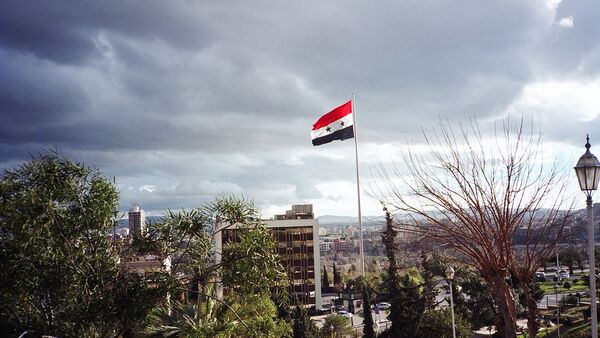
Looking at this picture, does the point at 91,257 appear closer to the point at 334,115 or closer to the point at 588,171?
the point at 588,171

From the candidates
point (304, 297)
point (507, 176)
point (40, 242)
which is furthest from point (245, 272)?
point (304, 297)

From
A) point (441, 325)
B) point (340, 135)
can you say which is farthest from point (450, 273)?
point (340, 135)

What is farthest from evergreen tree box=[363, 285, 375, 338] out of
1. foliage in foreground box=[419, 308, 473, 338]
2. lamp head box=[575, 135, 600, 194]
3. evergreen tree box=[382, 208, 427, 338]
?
lamp head box=[575, 135, 600, 194]

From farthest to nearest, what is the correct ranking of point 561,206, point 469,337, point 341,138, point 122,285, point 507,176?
point 341,138 < point 469,337 < point 122,285 < point 561,206 < point 507,176

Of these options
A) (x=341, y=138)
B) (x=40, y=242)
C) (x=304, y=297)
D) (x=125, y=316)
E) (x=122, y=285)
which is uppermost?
(x=341, y=138)

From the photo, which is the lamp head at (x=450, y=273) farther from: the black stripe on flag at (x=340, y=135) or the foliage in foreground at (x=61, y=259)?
the black stripe on flag at (x=340, y=135)

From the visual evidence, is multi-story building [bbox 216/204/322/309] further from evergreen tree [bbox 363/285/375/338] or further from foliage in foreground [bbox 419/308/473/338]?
foliage in foreground [bbox 419/308/473/338]

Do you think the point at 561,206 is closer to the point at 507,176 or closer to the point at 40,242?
the point at 507,176

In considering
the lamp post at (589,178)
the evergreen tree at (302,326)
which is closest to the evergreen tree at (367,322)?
the evergreen tree at (302,326)
